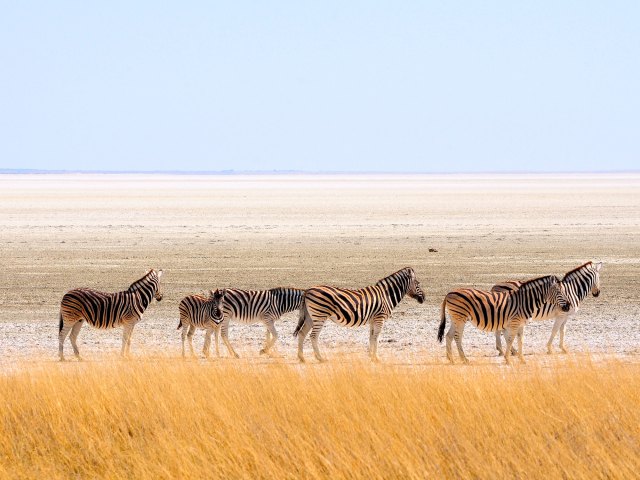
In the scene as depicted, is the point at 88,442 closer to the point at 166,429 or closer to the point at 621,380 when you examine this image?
the point at 166,429

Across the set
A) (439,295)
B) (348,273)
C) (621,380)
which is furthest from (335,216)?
(621,380)

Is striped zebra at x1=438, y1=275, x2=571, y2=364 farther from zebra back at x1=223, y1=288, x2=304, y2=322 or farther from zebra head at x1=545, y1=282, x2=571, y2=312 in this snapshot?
zebra back at x1=223, y1=288, x2=304, y2=322

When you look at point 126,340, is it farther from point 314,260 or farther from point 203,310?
point 314,260

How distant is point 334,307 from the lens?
14227 millimetres

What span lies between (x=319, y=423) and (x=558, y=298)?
19.7ft

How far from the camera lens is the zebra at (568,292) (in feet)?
48.1

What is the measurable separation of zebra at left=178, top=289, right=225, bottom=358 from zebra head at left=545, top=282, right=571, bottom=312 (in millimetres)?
4248

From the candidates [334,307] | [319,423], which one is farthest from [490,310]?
[319,423]

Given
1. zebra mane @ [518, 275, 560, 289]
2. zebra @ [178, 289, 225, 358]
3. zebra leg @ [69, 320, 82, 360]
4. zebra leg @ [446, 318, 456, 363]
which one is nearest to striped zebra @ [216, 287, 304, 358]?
zebra @ [178, 289, 225, 358]

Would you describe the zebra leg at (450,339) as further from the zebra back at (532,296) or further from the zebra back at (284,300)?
the zebra back at (284,300)

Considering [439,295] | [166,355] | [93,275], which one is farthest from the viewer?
[93,275]

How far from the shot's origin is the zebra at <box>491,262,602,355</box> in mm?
14664

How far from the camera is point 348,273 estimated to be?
2672 centimetres

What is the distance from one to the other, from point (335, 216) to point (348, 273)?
27.6 meters
